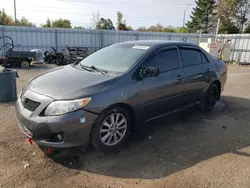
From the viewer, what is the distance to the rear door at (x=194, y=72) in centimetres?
464

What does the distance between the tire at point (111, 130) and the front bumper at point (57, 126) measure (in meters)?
0.14

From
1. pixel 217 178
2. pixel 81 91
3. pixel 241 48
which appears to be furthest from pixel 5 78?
pixel 241 48

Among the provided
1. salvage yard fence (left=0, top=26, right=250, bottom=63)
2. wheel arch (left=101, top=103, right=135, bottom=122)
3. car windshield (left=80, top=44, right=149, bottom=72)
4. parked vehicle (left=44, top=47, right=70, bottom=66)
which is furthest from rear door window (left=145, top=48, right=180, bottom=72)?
salvage yard fence (left=0, top=26, right=250, bottom=63)

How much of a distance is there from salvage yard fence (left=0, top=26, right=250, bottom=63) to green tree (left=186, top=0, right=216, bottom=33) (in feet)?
94.6

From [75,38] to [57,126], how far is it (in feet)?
51.7

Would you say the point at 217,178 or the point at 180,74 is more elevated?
the point at 180,74

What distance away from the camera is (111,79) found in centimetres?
344

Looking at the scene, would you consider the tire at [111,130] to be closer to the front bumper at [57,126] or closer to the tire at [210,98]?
the front bumper at [57,126]

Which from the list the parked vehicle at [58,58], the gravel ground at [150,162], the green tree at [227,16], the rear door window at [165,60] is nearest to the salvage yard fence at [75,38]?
the parked vehicle at [58,58]

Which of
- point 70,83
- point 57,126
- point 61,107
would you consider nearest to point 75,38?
point 70,83

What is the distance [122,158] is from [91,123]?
0.75 metres

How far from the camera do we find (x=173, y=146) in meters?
3.83

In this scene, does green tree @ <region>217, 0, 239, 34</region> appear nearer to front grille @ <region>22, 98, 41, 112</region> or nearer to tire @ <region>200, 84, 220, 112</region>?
tire @ <region>200, 84, 220, 112</region>

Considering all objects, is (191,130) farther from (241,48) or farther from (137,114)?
(241,48)
